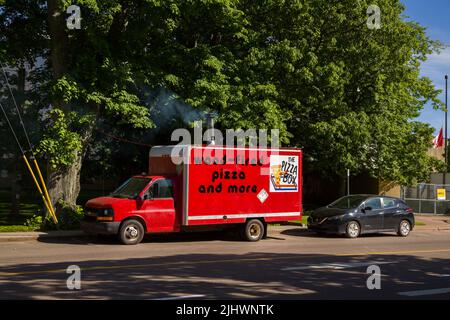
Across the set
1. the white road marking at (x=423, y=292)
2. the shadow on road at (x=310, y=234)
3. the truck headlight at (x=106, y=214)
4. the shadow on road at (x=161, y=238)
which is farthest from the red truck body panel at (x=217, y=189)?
the white road marking at (x=423, y=292)

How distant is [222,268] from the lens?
11.1 metres

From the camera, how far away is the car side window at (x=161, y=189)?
51.7 ft

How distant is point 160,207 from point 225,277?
610 cm

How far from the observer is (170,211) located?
625 inches

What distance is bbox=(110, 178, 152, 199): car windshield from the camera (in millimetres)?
15742

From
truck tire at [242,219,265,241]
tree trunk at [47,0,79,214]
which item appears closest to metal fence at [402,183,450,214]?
truck tire at [242,219,265,241]

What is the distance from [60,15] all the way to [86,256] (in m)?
9.14

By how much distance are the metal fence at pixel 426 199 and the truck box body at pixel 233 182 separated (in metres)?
15.2

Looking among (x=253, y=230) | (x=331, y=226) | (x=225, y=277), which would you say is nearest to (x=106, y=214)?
(x=253, y=230)

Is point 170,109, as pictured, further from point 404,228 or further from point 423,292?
point 423,292

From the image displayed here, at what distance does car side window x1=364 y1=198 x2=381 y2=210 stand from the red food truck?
301cm
